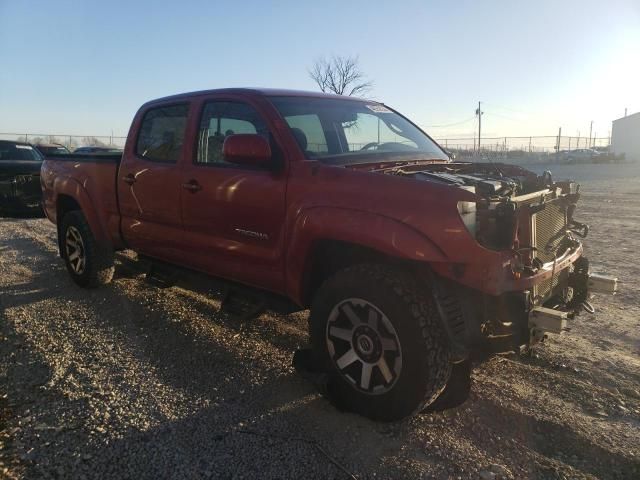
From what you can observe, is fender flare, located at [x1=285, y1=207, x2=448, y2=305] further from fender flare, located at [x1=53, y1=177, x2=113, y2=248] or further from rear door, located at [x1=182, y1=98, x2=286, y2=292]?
fender flare, located at [x1=53, y1=177, x2=113, y2=248]

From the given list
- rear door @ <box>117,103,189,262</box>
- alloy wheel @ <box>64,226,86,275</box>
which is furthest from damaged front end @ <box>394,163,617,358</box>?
alloy wheel @ <box>64,226,86,275</box>

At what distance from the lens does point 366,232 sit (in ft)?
9.84

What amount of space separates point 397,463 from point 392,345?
62 centimetres

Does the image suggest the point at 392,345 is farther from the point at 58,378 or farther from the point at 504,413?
the point at 58,378

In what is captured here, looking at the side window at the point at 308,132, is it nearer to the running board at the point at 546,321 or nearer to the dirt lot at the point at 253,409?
the dirt lot at the point at 253,409

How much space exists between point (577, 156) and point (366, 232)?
51.1 meters

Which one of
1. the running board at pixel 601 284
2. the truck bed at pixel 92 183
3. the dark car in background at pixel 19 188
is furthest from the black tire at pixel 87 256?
the dark car in background at pixel 19 188

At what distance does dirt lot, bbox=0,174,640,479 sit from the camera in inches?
108

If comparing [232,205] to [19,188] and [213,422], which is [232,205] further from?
[19,188]

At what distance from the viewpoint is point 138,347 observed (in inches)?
167

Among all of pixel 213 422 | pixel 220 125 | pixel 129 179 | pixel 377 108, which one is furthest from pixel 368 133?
pixel 213 422

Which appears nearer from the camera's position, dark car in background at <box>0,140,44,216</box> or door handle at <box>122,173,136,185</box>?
door handle at <box>122,173,136,185</box>

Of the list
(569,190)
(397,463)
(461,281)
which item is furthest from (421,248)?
(569,190)

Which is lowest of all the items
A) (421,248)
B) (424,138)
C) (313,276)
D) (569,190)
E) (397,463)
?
(397,463)
